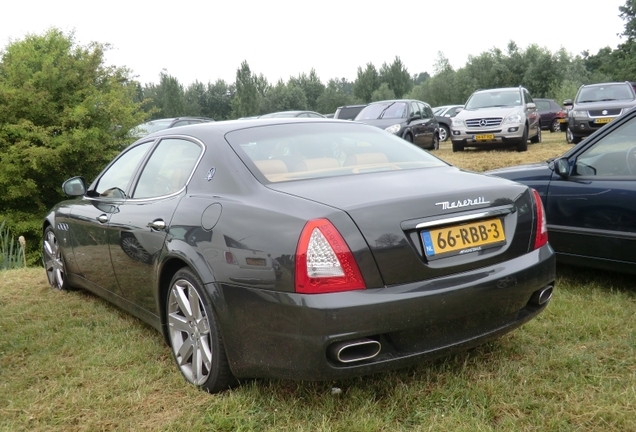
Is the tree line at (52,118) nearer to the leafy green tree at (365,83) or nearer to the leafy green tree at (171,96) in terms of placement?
the leafy green tree at (171,96)

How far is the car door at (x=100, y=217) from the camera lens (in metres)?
4.09

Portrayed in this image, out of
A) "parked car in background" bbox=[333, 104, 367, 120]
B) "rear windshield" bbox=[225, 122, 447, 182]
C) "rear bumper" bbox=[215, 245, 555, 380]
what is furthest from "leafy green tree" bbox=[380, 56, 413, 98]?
"rear bumper" bbox=[215, 245, 555, 380]

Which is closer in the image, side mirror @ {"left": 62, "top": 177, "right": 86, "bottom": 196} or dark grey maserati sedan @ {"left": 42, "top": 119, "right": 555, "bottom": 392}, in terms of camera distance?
dark grey maserati sedan @ {"left": 42, "top": 119, "right": 555, "bottom": 392}

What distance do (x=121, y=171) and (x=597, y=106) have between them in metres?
14.2

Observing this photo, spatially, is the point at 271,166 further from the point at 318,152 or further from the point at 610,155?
the point at 610,155

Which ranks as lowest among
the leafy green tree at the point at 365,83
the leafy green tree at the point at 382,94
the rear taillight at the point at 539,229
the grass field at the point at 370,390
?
the grass field at the point at 370,390

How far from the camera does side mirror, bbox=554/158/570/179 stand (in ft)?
14.6

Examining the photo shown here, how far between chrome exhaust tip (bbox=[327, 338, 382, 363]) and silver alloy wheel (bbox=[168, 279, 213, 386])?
0.76 metres

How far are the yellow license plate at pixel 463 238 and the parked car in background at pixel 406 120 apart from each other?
12.2m

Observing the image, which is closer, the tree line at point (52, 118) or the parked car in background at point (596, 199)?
the parked car in background at point (596, 199)

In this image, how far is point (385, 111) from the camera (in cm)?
1602

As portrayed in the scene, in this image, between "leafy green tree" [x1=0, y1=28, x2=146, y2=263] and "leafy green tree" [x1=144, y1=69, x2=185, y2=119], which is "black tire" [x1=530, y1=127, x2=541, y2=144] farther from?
"leafy green tree" [x1=144, y1=69, x2=185, y2=119]

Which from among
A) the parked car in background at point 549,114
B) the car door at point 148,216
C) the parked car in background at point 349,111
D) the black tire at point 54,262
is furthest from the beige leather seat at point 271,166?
the parked car in background at point 549,114

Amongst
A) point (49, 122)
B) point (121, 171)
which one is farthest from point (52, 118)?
point (121, 171)
